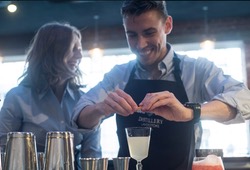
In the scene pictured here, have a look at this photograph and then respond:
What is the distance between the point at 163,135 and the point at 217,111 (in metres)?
0.33

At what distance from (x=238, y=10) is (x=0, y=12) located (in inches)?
128

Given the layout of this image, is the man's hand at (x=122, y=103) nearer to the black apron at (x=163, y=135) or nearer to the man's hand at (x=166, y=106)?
the man's hand at (x=166, y=106)

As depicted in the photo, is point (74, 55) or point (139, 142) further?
point (74, 55)

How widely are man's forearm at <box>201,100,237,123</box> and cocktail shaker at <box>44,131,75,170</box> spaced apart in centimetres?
65

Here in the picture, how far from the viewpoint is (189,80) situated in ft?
6.35

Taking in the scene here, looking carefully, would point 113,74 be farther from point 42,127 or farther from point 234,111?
point 234,111

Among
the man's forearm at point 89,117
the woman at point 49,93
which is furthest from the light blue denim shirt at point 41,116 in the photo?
the man's forearm at point 89,117

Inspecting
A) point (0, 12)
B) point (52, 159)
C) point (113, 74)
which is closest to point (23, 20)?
point (0, 12)

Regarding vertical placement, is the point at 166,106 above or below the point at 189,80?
below

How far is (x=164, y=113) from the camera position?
147 centimetres

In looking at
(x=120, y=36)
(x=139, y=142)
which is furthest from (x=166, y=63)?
(x=120, y=36)

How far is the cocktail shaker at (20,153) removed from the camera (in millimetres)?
996

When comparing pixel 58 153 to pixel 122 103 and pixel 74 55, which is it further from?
pixel 74 55

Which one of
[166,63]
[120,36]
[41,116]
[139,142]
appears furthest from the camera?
[120,36]
